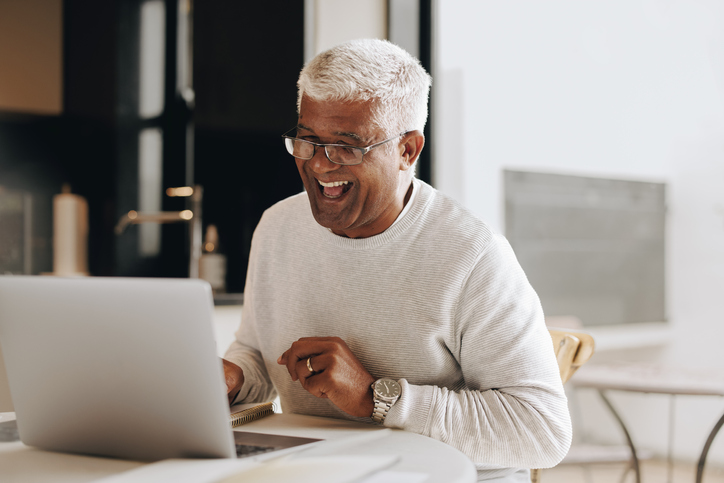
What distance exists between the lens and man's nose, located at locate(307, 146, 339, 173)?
1.10 meters

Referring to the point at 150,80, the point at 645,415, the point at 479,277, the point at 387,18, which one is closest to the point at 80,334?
the point at 479,277

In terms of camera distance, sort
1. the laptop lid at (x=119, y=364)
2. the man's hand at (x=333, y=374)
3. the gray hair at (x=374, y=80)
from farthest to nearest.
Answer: the gray hair at (x=374, y=80), the man's hand at (x=333, y=374), the laptop lid at (x=119, y=364)

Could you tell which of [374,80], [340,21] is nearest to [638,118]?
[340,21]

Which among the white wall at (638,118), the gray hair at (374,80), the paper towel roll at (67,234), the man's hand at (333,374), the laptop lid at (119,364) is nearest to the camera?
the laptop lid at (119,364)

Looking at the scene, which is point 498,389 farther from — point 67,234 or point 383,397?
point 67,234

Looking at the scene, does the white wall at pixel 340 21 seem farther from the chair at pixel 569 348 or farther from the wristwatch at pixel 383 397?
the wristwatch at pixel 383 397

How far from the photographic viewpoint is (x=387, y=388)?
38.6 inches

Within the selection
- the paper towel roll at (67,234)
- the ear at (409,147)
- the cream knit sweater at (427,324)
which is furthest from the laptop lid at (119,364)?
the paper towel roll at (67,234)

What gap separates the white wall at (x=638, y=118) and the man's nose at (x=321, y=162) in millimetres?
2245

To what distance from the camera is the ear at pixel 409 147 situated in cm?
117

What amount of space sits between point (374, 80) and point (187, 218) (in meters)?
2.04

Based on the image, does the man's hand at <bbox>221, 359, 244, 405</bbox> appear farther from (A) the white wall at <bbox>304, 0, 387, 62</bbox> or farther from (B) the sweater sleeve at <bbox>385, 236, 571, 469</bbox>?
(A) the white wall at <bbox>304, 0, 387, 62</bbox>

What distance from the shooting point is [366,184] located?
1129mm

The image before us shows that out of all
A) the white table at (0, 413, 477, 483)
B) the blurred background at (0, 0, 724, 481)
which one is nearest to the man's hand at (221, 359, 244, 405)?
the white table at (0, 413, 477, 483)
